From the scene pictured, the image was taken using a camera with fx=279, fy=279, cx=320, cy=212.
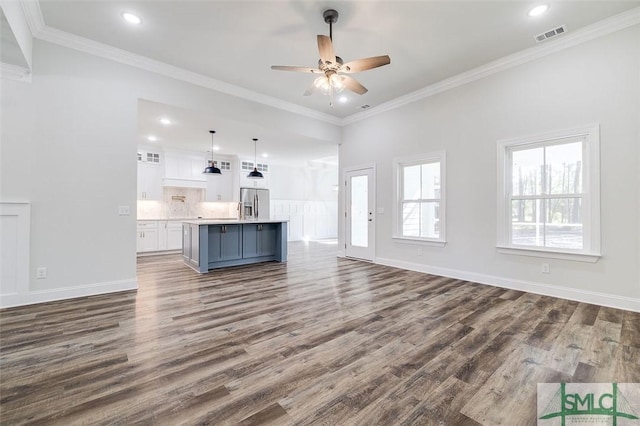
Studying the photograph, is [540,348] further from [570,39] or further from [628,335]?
[570,39]

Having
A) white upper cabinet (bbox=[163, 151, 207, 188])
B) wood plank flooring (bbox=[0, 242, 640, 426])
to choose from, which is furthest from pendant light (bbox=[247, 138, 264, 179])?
wood plank flooring (bbox=[0, 242, 640, 426])

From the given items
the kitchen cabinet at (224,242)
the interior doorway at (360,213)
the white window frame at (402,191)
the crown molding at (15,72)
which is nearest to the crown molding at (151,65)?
the crown molding at (15,72)

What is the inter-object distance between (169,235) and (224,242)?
10.5ft

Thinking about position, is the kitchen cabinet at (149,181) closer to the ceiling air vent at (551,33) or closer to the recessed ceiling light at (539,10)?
the recessed ceiling light at (539,10)

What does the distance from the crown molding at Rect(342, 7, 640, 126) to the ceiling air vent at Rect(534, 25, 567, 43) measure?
0.13 meters

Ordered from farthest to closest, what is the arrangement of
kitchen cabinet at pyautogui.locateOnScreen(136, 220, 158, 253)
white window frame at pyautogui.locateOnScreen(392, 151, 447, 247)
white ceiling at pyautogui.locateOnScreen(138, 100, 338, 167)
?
kitchen cabinet at pyautogui.locateOnScreen(136, 220, 158, 253)
white ceiling at pyautogui.locateOnScreen(138, 100, 338, 167)
white window frame at pyautogui.locateOnScreen(392, 151, 447, 247)

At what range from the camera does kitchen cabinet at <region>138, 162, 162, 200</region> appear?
24.8ft

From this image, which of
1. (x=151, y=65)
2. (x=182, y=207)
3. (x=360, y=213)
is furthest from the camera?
(x=182, y=207)

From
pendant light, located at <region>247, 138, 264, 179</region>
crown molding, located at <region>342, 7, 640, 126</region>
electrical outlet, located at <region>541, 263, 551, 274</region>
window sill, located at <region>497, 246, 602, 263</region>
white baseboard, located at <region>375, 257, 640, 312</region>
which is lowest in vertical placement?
white baseboard, located at <region>375, 257, 640, 312</region>

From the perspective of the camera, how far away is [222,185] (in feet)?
29.9

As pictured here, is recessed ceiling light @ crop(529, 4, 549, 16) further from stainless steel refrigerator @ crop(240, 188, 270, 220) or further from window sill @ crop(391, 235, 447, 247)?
stainless steel refrigerator @ crop(240, 188, 270, 220)

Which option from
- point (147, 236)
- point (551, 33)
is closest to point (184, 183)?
point (147, 236)

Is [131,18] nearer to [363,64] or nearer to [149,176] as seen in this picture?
[363,64]

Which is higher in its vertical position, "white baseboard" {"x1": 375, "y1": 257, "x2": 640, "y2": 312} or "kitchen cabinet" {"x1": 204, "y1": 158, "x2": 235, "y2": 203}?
"kitchen cabinet" {"x1": 204, "y1": 158, "x2": 235, "y2": 203}
